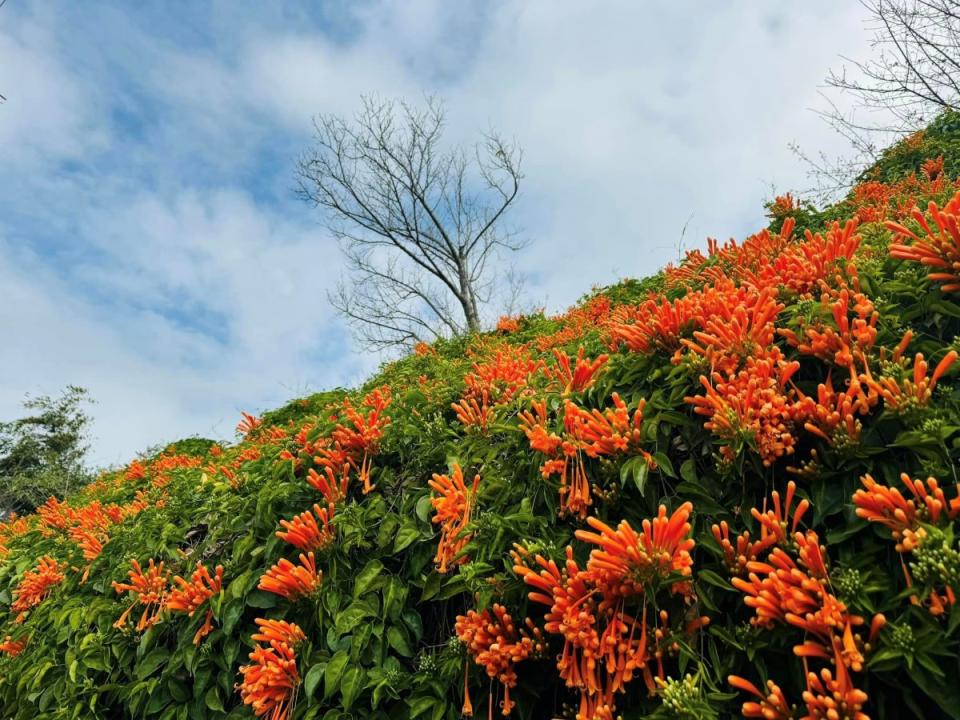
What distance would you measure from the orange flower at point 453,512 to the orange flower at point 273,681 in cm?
63

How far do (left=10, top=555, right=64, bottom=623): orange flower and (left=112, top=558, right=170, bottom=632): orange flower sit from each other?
1294 millimetres

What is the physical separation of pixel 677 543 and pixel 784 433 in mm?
437

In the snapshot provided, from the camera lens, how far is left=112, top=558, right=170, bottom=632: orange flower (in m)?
2.87

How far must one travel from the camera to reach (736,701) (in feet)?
4.46

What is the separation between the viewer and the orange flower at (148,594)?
2867 mm

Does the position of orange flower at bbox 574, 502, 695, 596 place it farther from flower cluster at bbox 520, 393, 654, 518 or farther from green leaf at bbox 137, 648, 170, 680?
green leaf at bbox 137, 648, 170, 680

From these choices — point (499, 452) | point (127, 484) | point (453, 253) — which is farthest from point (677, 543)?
point (453, 253)

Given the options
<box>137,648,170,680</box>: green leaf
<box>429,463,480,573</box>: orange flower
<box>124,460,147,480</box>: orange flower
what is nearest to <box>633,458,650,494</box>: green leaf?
<box>429,463,480,573</box>: orange flower

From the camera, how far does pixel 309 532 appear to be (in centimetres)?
238

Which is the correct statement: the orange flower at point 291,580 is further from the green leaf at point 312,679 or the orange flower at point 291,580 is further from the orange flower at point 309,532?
the green leaf at point 312,679

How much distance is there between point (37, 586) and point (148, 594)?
1617 mm

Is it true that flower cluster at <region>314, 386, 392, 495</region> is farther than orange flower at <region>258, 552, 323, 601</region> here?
Yes

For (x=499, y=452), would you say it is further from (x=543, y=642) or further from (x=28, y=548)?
(x=28, y=548)

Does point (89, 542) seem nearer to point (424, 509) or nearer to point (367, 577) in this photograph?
point (367, 577)
